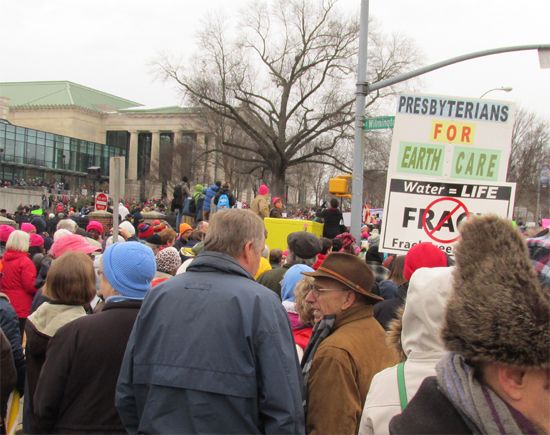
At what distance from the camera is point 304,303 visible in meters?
3.79

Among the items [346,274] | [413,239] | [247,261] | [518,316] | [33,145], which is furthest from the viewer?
[33,145]

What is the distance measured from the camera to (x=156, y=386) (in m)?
2.55

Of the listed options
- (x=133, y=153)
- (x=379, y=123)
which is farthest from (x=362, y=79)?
(x=133, y=153)

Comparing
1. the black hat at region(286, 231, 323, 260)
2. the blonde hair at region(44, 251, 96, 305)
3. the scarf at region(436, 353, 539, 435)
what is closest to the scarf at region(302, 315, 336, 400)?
the blonde hair at region(44, 251, 96, 305)

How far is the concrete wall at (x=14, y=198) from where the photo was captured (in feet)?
116

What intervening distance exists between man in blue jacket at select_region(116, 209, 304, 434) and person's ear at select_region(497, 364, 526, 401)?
119 cm

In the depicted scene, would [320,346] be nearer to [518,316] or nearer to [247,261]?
[247,261]

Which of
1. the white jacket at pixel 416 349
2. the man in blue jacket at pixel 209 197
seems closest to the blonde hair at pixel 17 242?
the white jacket at pixel 416 349

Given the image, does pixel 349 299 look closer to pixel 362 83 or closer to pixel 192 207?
pixel 362 83

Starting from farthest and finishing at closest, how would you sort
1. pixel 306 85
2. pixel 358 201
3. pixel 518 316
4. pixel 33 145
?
1. pixel 33 145
2. pixel 306 85
3. pixel 358 201
4. pixel 518 316

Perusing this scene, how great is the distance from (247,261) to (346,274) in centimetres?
73

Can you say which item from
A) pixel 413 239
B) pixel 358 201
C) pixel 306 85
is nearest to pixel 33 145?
pixel 306 85

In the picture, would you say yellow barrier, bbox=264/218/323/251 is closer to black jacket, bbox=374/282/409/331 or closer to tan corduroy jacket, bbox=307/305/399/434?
black jacket, bbox=374/282/409/331

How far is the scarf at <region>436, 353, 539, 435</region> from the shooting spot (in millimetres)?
1466
